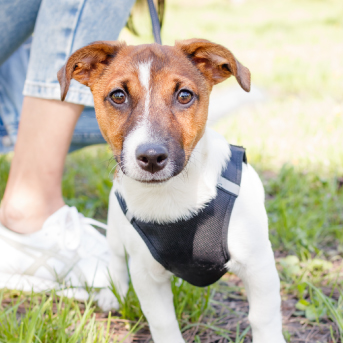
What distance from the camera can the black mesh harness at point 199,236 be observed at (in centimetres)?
196

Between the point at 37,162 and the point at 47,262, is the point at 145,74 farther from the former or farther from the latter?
the point at 47,262

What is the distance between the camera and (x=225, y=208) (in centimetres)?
196

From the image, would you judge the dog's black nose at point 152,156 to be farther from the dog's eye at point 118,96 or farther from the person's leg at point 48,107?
the person's leg at point 48,107

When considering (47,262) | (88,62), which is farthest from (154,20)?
(47,262)

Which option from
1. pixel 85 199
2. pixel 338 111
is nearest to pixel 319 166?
pixel 338 111

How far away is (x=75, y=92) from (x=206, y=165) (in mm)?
1003

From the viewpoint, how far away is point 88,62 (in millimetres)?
2199

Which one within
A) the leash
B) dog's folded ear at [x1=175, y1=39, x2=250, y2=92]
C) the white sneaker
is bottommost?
the white sneaker

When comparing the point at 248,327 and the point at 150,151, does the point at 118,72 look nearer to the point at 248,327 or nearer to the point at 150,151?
the point at 150,151

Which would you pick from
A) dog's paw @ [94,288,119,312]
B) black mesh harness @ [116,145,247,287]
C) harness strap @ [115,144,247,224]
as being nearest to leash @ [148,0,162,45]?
harness strap @ [115,144,247,224]

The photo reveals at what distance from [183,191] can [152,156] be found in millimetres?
387

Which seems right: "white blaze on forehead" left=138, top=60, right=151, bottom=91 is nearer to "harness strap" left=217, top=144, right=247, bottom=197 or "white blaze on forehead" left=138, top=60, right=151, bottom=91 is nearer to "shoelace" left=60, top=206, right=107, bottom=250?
"harness strap" left=217, top=144, right=247, bottom=197

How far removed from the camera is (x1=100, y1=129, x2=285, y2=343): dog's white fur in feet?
6.52

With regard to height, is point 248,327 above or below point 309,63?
below
